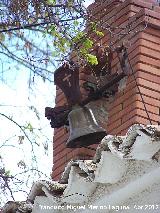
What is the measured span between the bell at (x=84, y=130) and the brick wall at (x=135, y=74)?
371 millimetres

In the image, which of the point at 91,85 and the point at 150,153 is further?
the point at 91,85

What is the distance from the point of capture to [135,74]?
535 cm

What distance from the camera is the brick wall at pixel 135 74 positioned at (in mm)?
5207

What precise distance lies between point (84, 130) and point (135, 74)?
88cm

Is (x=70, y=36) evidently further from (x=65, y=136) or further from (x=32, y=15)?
(x=65, y=136)

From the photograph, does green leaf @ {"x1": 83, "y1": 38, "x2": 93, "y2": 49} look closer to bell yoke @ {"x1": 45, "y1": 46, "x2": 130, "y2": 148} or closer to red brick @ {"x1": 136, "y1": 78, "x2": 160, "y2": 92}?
bell yoke @ {"x1": 45, "y1": 46, "x2": 130, "y2": 148}

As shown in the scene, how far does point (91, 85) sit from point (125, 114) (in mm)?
510

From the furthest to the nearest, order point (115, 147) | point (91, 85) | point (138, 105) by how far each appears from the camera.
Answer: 1. point (91, 85)
2. point (138, 105)
3. point (115, 147)

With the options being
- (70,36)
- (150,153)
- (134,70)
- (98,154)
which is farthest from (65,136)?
(150,153)

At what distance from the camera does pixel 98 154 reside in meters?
3.83

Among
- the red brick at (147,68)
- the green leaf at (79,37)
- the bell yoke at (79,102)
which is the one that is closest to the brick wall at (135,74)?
the red brick at (147,68)

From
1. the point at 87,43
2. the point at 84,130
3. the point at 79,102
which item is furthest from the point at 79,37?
the point at 84,130

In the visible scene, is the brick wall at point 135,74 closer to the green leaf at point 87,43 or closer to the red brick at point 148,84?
the red brick at point 148,84

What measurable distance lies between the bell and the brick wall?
1.22 feet
